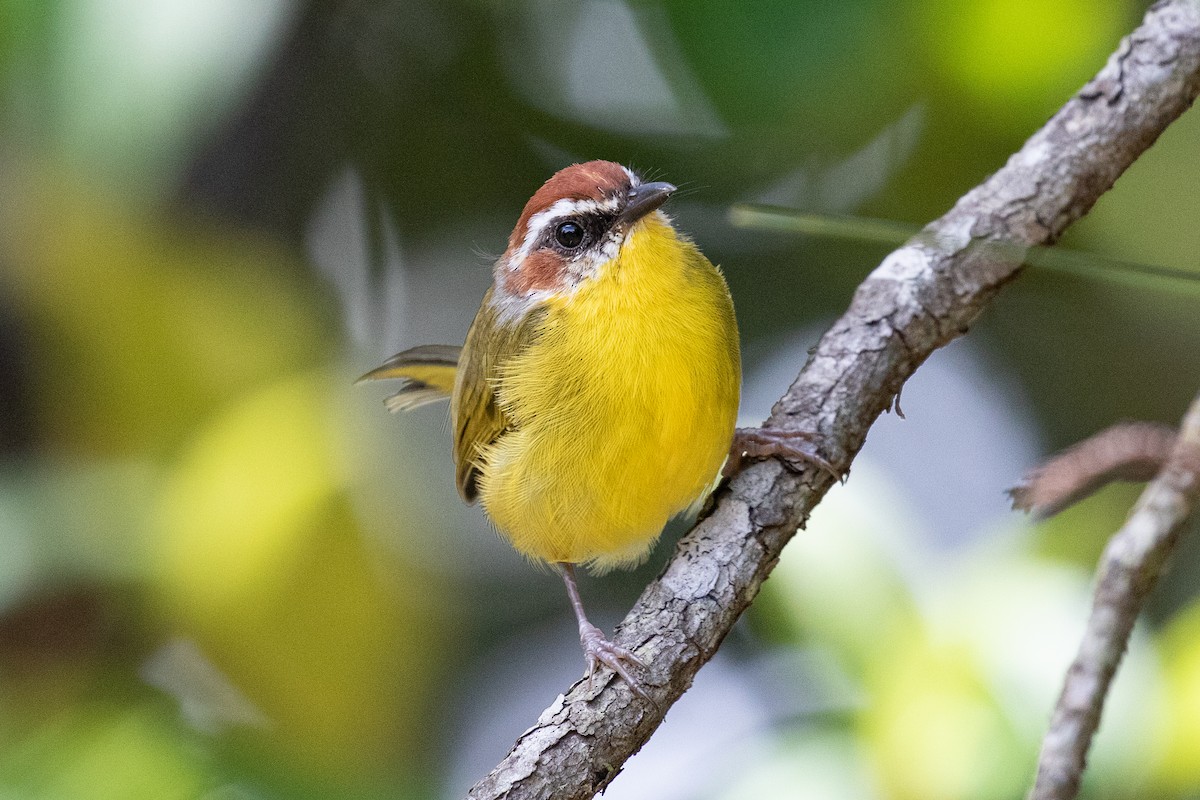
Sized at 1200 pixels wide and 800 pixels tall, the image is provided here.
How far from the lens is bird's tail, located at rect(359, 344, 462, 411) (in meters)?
2.64

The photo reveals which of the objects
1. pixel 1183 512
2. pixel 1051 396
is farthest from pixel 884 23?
pixel 1183 512

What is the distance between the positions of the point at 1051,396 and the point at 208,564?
234 cm

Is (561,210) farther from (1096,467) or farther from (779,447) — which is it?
(1096,467)

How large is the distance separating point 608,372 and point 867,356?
0.50 m

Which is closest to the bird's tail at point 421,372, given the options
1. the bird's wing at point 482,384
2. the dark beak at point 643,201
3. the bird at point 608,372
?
the bird's wing at point 482,384

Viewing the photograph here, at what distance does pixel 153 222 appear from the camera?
9.16ft

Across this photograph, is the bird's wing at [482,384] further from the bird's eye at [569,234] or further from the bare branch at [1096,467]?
the bare branch at [1096,467]

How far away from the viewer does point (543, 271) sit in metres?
2.06

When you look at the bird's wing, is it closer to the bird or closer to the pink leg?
the bird

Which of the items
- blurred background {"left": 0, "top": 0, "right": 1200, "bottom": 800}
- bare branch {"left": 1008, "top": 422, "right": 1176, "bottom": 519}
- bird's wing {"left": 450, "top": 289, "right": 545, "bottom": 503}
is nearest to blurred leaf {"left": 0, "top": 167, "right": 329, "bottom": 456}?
blurred background {"left": 0, "top": 0, "right": 1200, "bottom": 800}

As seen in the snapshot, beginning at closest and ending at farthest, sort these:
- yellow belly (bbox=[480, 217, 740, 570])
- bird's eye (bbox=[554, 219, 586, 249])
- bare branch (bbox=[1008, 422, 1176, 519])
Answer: bare branch (bbox=[1008, 422, 1176, 519]) → yellow belly (bbox=[480, 217, 740, 570]) → bird's eye (bbox=[554, 219, 586, 249])

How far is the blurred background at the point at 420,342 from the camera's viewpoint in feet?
7.75

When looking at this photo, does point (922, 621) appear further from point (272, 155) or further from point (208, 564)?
point (272, 155)

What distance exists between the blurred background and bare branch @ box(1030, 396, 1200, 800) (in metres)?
0.53
